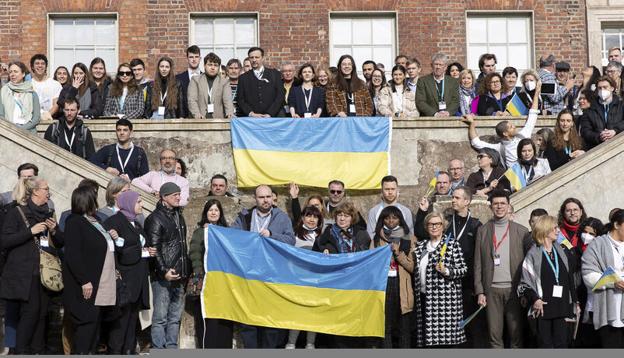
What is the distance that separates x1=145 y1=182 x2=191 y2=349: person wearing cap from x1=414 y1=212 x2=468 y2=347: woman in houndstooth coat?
107 inches

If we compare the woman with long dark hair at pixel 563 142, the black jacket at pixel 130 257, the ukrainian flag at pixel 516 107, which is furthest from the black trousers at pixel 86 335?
the ukrainian flag at pixel 516 107

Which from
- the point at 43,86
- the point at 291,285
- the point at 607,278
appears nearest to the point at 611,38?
the point at 43,86

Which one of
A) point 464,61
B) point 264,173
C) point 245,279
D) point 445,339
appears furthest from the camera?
point 464,61

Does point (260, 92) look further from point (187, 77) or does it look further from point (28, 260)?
point (28, 260)

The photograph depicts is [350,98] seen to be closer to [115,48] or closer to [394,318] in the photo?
[394,318]

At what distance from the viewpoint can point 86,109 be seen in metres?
18.9

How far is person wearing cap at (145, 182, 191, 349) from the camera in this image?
14.8 metres

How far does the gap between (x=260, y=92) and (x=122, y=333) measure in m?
5.63

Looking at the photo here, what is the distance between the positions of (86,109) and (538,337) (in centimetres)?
773

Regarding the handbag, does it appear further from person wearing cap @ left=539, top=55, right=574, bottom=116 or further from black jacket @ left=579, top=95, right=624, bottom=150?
person wearing cap @ left=539, top=55, right=574, bottom=116

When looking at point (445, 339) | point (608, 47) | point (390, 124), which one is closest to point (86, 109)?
point (390, 124)

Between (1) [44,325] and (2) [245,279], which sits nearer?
(1) [44,325]

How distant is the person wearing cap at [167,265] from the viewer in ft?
48.6

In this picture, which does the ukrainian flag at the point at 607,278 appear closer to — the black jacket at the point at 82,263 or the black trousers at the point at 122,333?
the black trousers at the point at 122,333
